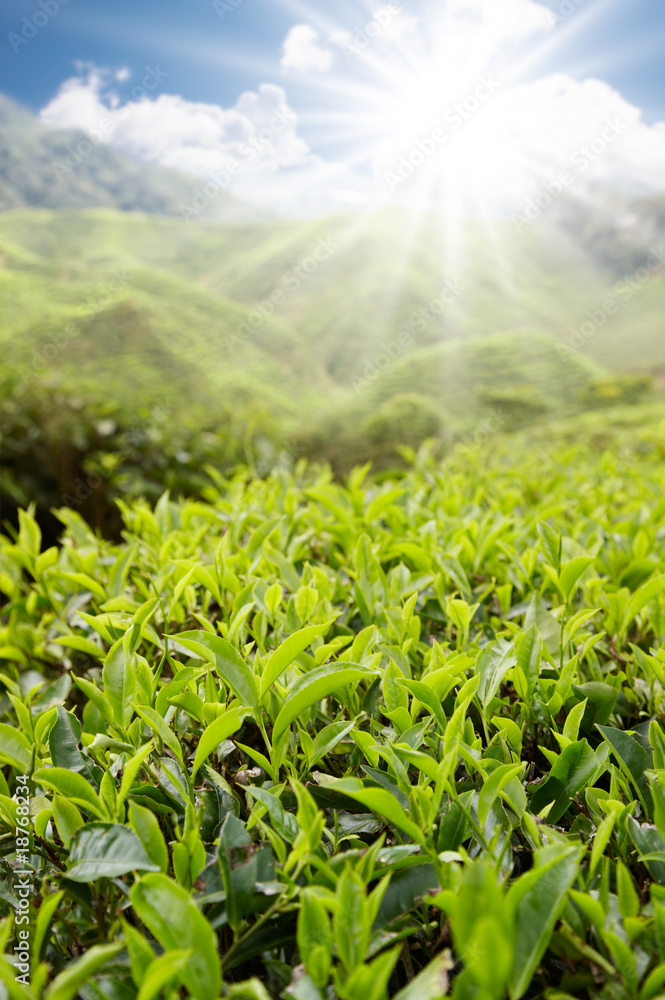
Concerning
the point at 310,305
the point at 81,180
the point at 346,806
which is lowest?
the point at 346,806

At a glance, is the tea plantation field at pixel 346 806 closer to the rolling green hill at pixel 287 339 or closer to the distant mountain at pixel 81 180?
the rolling green hill at pixel 287 339

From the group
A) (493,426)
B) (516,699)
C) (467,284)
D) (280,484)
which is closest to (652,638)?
(516,699)

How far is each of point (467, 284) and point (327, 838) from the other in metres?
33.0

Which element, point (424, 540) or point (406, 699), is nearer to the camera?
point (406, 699)

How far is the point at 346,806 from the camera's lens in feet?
2.68

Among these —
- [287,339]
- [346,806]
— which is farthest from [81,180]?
[346,806]

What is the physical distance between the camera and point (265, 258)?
31.9m

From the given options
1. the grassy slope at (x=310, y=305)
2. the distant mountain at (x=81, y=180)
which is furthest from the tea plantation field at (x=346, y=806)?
the distant mountain at (x=81, y=180)

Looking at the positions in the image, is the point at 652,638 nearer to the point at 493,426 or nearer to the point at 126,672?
the point at 126,672

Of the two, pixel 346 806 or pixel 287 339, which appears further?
pixel 287 339

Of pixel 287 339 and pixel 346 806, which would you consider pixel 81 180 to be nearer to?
pixel 287 339

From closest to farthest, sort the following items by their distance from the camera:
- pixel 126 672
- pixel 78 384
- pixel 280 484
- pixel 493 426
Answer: pixel 126 672, pixel 280 484, pixel 78 384, pixel 493 426

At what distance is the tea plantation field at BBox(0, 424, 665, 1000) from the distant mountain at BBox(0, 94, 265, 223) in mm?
42055

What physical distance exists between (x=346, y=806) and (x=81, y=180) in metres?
53.1
